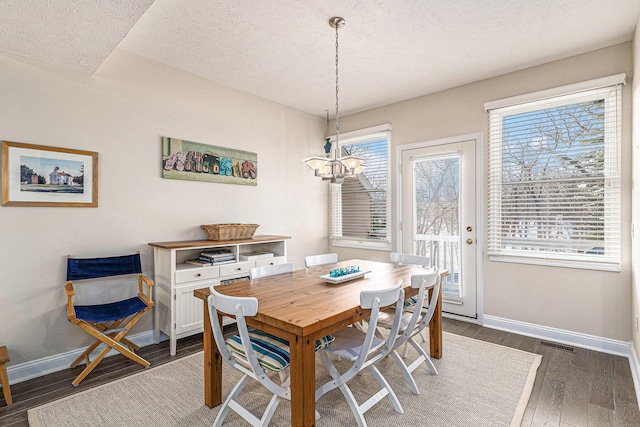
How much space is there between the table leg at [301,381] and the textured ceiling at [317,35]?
2.12 metres

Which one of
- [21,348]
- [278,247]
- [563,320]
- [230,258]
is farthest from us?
[278,247]

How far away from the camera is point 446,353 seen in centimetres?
284

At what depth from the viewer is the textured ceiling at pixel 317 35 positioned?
213cm

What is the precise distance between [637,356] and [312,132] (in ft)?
13.7

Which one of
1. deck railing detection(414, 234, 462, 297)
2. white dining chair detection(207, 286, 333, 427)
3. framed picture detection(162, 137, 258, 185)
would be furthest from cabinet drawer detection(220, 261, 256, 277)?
deck railing detection(414, 234, 462, 297)

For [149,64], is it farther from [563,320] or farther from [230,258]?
[563,320]

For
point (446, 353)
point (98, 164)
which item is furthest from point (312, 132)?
point (446, 353)

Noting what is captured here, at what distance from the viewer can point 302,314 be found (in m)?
1.66

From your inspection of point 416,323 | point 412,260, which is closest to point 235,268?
point 412,260

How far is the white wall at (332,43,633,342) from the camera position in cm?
280

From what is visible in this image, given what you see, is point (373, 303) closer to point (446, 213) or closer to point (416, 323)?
point (416, 323)

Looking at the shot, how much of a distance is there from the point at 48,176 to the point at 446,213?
154 inches

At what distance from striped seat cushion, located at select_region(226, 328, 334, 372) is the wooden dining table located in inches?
6.8

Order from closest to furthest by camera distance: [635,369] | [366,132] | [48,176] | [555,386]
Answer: [555,386] → [635,369] → [48,176] → [366,132]
